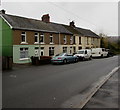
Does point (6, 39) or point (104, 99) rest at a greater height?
point (6, 39)

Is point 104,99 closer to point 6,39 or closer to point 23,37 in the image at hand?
point 23,37

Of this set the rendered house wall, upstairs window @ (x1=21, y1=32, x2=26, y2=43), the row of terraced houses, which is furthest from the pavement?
upstairs window @ (x1=21, y1=32, x2=26, y2=43)

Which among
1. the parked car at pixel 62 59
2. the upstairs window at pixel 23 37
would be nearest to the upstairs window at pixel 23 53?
the upstairs window at pixel 23 37

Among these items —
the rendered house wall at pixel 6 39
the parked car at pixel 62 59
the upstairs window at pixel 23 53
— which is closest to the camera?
the parked car at pixel 62 59

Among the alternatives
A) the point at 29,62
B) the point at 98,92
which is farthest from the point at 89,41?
the point at 98,92

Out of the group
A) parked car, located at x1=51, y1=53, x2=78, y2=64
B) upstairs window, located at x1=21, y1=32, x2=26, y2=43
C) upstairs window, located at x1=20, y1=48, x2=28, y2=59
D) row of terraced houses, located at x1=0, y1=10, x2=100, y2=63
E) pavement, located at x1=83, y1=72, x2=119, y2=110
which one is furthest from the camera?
upstairs window, located at x1=21, y1=32, x2=26, y2=43

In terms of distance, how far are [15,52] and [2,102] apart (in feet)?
52.0

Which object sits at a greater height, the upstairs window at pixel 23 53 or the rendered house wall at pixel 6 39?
the rendered house wall at pixel 6 39

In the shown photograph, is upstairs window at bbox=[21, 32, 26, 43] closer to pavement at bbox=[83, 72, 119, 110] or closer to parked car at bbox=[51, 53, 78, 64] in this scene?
parked car at bbox=[51, 53, 78, 64]

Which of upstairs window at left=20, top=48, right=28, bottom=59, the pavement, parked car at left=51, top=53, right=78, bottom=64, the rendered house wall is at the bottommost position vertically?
the pavement

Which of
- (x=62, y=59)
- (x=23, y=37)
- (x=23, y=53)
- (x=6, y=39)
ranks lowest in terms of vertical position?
(x=62, y=59)

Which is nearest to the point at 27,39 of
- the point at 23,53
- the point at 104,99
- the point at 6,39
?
the point at 23,53

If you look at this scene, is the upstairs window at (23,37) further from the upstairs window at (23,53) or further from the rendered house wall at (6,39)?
the rendered house wall at (6,39)

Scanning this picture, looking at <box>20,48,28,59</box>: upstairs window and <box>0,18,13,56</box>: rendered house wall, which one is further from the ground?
<box>0,18,13,56</box>: rendered house wall
